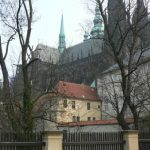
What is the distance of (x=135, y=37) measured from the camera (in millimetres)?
24188

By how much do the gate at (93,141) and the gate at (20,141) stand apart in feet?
3.82

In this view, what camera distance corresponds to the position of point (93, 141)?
1533 centimetres

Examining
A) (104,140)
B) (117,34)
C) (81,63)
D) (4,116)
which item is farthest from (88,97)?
(104,140)

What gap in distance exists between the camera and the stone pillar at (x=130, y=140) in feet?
53.4

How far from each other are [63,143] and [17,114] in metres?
6.69

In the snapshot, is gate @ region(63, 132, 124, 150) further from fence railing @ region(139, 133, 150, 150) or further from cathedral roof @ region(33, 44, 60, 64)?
cathedral roof @ region(33, 44, 60, 64)

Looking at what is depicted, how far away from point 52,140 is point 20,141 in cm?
123

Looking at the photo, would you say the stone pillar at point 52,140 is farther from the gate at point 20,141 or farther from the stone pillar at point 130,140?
the stone pillar at point 130,140

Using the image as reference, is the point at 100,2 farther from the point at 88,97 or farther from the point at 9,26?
the point at 88,97

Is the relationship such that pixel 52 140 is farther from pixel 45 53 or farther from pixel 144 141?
pixel 45 53

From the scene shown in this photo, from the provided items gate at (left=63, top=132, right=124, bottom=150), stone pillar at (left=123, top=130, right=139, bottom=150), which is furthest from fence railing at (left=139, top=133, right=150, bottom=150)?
gate at (left=63, top=132, right=124, bottom=150)

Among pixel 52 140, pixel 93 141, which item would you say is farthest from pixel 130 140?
pixel 52 140

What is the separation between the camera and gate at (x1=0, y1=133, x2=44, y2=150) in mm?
13125

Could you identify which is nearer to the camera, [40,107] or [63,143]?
[63,143]
